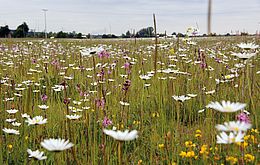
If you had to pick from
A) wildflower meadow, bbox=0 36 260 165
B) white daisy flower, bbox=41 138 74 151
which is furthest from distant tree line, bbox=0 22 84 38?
white daisy flower, bbox=41 138 74 151

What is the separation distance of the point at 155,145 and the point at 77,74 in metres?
2.44

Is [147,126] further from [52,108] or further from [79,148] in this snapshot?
[52,108]

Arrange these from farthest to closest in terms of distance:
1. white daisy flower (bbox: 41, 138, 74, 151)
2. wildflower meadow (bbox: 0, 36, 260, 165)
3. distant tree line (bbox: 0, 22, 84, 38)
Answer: distant tree line (bbox: 0, 22, 84, 38)
wildflower meadow (bbox: 0, 36, 260, 165)
white daisy flower (bbox: 41, 138, 74, 151)

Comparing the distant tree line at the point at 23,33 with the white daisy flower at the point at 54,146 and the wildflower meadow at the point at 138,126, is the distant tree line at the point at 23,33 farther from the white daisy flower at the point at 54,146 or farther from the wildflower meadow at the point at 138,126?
the white daisy flower at the point at 54,146

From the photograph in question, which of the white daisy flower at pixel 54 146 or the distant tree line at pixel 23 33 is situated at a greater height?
the distant tree line at pixel 23 33

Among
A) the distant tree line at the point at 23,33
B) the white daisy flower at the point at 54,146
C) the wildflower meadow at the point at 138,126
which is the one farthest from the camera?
the distant tree line at the point at 23,33

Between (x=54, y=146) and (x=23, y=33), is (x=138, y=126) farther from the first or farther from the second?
(x=23, y=33)

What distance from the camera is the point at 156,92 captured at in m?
3.11

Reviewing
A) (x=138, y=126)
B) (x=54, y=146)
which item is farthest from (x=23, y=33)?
(x=54, y=146)

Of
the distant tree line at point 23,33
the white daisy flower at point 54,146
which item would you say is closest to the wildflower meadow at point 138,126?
the white daisy flower at point 54,146

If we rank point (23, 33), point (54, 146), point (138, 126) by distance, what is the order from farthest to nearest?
point (23, 33) → point (138, 126) → point (54, 146)

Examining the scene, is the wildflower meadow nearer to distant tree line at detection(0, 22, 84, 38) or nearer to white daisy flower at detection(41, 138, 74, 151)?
white daisy flower at detection(41, 138, 74, 151)

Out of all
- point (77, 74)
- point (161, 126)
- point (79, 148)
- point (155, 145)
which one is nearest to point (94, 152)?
point (79, 148)

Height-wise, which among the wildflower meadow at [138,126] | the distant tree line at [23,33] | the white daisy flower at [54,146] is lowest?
the wildflower meadow at [138,126]
